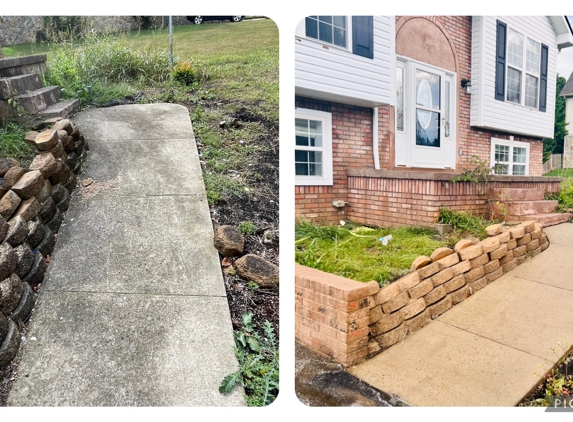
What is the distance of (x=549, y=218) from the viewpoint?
191 cm

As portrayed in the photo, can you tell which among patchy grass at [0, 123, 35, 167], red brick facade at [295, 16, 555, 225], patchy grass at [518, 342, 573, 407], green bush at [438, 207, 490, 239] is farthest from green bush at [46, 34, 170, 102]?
patchy grass at [518, 342, 573, 407]

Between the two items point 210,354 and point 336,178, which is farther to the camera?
point 336,178

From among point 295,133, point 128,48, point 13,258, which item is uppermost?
point 128,48

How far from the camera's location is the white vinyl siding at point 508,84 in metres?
1.83

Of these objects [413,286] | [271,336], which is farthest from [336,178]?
[271,336]

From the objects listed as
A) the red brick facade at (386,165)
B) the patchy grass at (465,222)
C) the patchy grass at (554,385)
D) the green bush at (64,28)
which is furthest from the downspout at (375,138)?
the green bush at (64,28)

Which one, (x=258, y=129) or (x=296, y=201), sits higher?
(x=258, y=129)

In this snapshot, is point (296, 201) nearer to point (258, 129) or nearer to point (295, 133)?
point (295, 133)

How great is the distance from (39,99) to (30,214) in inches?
40.4

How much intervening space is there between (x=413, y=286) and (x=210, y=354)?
1.00 m

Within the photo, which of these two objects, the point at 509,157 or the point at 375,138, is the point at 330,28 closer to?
the point at 375,138

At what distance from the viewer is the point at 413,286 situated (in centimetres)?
196
